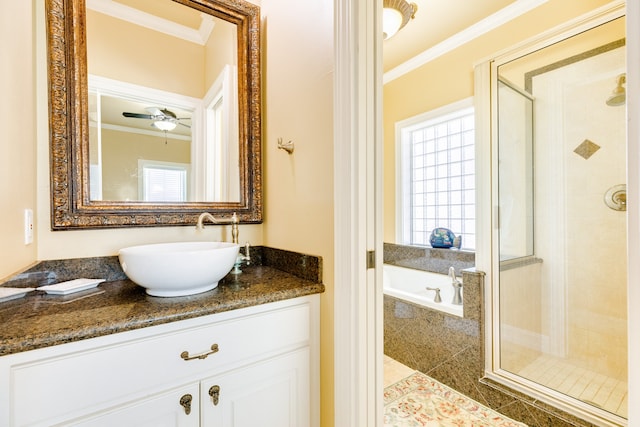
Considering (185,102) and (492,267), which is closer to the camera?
(185,102)

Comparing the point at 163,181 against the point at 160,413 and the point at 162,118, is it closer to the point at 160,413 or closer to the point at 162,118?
the point at 162,118

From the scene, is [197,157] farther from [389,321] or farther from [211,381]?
[389,321]

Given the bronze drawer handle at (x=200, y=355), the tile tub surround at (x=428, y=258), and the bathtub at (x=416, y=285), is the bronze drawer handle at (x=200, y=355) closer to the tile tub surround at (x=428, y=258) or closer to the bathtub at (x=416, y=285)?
the bathtub at (x=416, y=285)

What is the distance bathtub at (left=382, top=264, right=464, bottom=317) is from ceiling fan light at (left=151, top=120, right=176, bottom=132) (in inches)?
73.6

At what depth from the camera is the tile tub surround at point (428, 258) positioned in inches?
94.8

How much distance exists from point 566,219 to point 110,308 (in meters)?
2.57

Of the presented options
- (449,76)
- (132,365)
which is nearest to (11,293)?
(132,365)

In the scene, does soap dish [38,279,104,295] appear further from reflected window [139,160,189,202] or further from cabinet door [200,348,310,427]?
cabinet door [200,348,310,427]

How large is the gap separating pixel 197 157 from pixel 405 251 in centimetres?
216

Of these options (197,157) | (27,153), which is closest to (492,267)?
(197,157)

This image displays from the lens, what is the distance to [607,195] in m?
1.75

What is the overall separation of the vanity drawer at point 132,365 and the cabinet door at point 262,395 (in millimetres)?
45

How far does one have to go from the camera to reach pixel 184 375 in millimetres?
857

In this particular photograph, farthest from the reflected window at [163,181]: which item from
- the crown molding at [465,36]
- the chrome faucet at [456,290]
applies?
the chrome faucet at [456,290]
